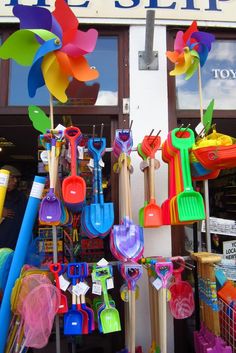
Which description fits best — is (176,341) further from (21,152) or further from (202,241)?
(21,152)

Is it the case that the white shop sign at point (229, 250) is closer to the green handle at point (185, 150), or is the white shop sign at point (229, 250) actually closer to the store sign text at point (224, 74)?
the green handle at point (185, 150)

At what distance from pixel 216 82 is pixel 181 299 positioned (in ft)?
5.49

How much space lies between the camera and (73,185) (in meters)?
1.78

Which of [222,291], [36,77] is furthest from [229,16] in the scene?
[222,291]

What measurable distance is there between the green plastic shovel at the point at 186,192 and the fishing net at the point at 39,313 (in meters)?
0.81

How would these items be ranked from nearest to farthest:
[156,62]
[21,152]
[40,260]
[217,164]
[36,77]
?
[217,164] < [36,77] < [40,260] < [156,62] < [21,152]

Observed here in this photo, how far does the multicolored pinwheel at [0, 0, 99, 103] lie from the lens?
1.80m

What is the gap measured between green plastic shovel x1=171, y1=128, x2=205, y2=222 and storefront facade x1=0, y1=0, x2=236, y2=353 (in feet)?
1.48

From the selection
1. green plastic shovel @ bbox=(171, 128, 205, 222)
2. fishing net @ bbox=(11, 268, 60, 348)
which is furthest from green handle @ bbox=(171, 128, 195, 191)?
fishing net @ bbox=(11, 268, 60, 348)

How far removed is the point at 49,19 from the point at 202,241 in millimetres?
1847

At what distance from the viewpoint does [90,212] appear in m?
1.84

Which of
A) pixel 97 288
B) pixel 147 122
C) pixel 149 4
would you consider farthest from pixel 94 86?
pixel 97 288

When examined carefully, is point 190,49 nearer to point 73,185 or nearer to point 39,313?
point 73,185

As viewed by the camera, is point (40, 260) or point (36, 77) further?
point (40, 260)
